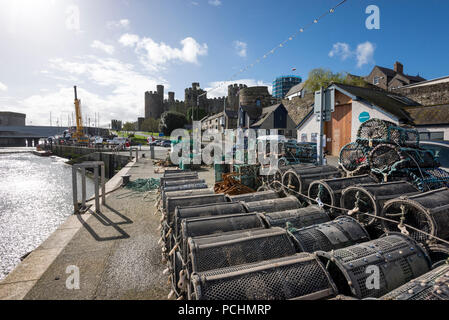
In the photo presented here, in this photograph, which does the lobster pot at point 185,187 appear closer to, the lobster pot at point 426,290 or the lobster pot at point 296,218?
the lobster pot at point 296,218

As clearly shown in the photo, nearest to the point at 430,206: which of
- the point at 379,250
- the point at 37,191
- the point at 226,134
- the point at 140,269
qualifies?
the point at 379,250

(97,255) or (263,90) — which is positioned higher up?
(263,90)

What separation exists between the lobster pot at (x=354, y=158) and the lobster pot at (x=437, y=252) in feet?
9.74

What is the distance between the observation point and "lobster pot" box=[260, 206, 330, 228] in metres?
4.02

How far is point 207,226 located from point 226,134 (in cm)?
3902

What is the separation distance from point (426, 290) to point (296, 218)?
83.4 inches

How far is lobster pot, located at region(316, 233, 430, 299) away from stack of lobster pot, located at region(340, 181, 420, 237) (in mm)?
859

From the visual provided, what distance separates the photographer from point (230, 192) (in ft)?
25.4

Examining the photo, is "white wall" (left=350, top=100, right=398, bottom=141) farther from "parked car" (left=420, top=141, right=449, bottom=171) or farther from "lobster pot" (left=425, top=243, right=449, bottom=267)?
"lobster pot" (left=425, top=243, right=449, bottom=267)
